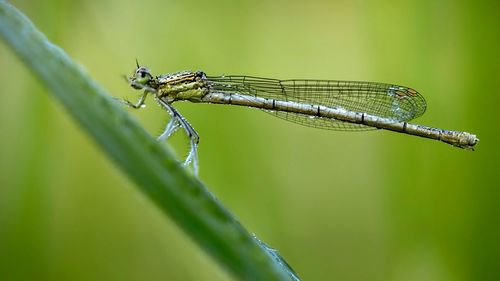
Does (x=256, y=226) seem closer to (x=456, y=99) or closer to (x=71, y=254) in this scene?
(x=71, y=254)

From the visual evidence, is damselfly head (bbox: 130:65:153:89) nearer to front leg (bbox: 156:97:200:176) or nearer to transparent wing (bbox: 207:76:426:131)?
front leg (bbox: 156:97:200:176)

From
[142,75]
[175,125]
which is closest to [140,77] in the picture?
[142,75]

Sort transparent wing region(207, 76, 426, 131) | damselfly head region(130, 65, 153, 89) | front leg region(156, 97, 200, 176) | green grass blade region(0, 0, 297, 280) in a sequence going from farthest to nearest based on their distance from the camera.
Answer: transparent wing region(207, 76, 426, 131) → damselfly head region(130, 65, 153, 89) → front leg region(156, 97, 200, 176) → green grass blade region(0, 0, 297, 280)

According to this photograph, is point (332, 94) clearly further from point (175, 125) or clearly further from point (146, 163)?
point (146, 163)

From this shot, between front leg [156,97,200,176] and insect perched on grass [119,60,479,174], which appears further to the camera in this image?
insect perched on grass [119,60,479,174]

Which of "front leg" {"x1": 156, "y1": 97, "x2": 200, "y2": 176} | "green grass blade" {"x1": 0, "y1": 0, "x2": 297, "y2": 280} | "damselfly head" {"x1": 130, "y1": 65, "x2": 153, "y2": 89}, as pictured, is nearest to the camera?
"green grass blade" {"x1": 0, "y1": 0, "x2": 297, "y2": 280}

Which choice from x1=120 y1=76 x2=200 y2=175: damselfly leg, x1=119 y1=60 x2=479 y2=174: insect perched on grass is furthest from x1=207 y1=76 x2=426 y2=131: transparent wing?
x1=120 y1=76 x2=200 y2=175: damselfly leg

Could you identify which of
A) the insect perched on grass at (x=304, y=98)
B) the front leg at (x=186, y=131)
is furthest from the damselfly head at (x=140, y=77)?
the front leg at (x=186, y=131)

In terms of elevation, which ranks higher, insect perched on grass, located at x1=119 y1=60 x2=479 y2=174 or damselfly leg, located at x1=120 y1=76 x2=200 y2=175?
insect perched on grass, located at x1=119 y1=60 x2=479 y2=174
